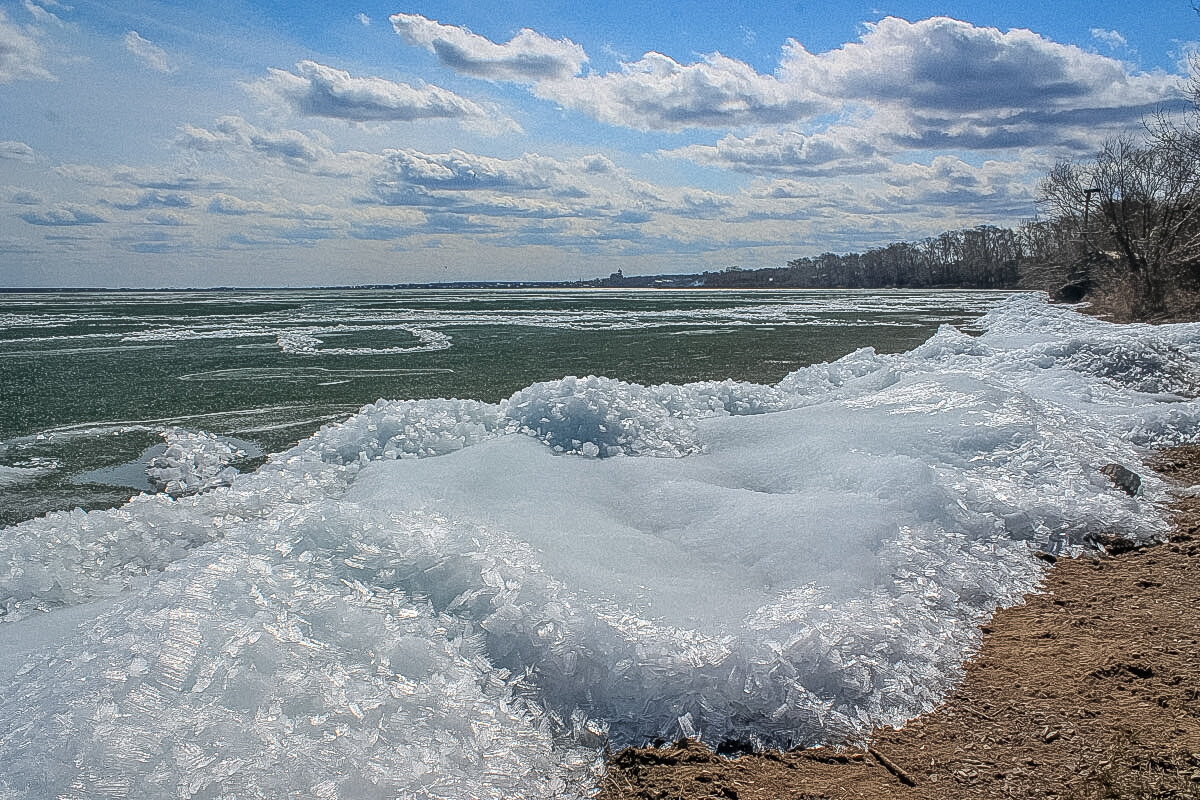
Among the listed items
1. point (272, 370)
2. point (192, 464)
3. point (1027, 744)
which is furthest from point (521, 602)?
point (272, 370)

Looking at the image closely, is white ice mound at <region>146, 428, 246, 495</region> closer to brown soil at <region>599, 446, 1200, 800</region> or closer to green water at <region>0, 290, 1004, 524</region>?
green water at <region>0, 290, 1004, 524</region>

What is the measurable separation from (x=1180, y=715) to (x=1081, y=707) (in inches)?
11.9

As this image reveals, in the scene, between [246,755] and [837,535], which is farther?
[837,535]

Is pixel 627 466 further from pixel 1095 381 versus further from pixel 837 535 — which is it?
pixel 1095 381

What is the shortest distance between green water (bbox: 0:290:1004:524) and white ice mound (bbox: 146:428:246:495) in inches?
7.3

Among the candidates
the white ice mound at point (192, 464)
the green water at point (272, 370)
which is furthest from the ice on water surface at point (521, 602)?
the green water at point (272, 370)

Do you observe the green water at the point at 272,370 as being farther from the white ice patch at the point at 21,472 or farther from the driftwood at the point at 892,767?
the driftwood at the point at 892,767

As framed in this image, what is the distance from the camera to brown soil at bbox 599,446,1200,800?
2486 mm

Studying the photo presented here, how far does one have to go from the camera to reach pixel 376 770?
96.8 inches

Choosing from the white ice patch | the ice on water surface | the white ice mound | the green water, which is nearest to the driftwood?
the ice on water surface

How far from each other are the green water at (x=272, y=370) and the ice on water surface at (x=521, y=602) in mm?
3106

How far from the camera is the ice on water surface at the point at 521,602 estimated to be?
256 centimetres

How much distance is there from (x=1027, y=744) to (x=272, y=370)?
15862mm

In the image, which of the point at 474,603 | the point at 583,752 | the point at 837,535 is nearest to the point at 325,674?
the point at 474,603
